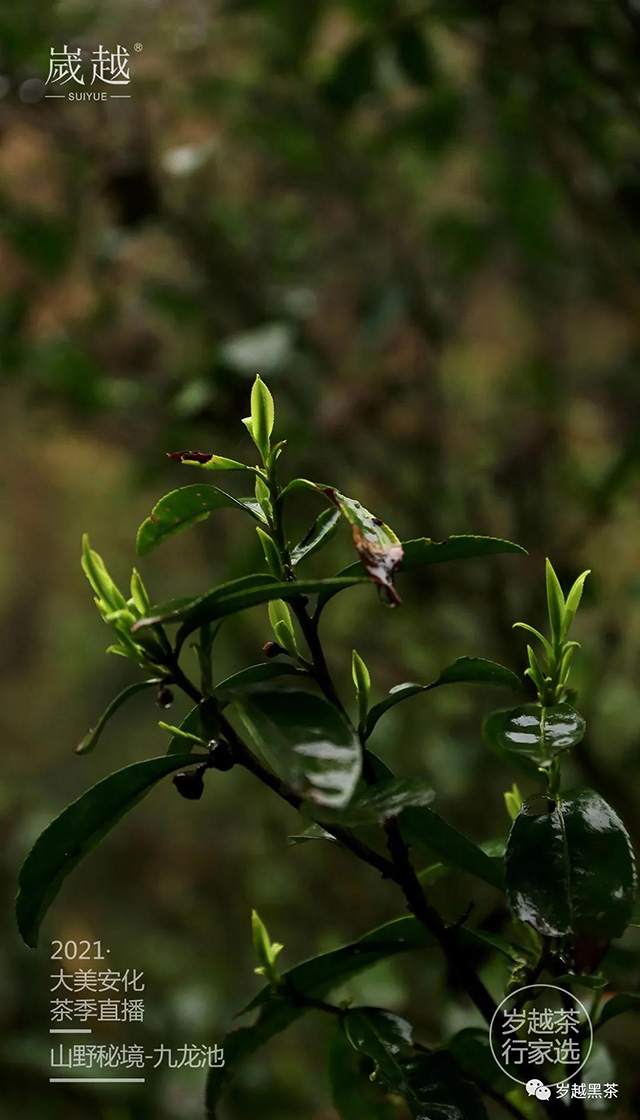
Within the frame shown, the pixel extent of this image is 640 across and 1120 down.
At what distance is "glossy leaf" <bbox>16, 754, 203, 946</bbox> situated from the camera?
11.7 inches

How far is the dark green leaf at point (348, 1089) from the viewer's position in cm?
37

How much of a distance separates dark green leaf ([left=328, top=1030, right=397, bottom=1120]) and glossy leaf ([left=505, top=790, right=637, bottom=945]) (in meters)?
0.12

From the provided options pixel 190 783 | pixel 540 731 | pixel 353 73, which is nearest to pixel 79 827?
pixel 190 783

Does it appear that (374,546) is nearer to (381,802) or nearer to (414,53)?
(381,802)

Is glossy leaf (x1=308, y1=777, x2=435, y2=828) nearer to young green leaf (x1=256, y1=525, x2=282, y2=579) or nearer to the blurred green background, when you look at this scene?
young green leaf (x1=256, y1=525, x2=282, y2=579)

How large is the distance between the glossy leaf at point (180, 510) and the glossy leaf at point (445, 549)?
4 cm

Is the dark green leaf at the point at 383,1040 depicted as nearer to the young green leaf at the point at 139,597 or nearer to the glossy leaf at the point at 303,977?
the glossy leaf at the point at 303,977

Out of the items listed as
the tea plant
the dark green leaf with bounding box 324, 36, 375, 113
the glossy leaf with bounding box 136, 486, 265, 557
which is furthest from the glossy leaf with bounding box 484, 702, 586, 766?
the dark green leaf with bounding box 324, 36, 375, 113

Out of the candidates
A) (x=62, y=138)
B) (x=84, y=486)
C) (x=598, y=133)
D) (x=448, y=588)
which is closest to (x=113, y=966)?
(x=448, y=588)

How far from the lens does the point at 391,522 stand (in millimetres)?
954

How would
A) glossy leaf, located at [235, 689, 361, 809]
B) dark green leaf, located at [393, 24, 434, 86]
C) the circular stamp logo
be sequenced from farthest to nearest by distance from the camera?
dark green leaf, located at [393, 24, 434, 86], the circular stamp logo, glossy leaf, located at [235, 689, 361, 809]

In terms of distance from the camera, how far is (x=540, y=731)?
29 centimetres

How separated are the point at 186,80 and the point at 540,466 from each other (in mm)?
516

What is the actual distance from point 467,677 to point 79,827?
0.13m
